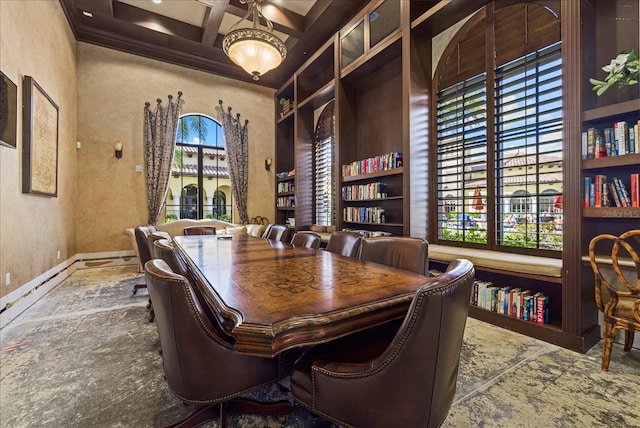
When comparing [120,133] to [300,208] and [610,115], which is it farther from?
[610,115]

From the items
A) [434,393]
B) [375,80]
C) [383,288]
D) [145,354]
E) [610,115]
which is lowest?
[145,354]

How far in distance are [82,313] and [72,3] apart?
4.47m

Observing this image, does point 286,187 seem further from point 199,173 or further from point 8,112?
point 8,112

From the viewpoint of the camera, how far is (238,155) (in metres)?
6.20

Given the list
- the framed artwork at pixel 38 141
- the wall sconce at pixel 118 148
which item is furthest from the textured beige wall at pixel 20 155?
the wall sconce at pixel 118 148

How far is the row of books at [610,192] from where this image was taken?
6.44 feet

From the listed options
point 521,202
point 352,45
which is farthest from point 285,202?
point 521,202

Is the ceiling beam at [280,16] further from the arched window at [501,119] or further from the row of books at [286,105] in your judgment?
the arched window at [501,119]

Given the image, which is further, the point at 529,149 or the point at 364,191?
the point at 364,191

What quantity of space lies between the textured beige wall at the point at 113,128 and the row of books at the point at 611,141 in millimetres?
6222

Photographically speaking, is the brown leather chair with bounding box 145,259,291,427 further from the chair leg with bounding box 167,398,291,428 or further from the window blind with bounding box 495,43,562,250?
the window blind with bounding box 495,43,562,250

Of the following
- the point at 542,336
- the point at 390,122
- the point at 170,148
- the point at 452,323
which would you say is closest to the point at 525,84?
the point at 390,122

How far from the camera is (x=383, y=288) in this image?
4.13 feet

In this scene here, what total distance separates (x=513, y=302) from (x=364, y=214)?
2140mm
